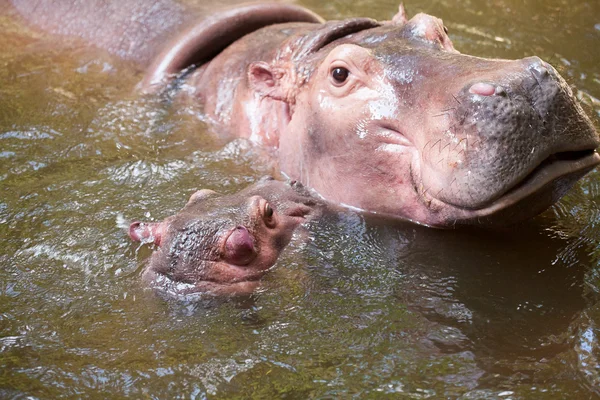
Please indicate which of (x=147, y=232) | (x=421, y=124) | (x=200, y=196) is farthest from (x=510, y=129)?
(x=147, y=232)

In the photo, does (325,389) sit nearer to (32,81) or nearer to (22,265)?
(22,265)

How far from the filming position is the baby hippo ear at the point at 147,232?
3.93m

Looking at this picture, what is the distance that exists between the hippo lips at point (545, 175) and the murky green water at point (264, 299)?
0.39 metres

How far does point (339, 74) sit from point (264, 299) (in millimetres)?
1415

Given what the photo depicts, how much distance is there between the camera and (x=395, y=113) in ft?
13.7

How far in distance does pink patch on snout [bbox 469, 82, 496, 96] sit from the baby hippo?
44.7 inches

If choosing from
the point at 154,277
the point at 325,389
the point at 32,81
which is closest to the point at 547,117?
the point at 325,389

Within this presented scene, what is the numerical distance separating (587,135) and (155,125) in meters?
2.99

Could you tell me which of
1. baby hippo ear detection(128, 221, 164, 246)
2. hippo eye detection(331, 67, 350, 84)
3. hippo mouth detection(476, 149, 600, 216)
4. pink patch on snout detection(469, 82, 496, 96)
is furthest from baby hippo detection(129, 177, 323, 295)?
pink patch on snout detection(469, 82, 496, 96)

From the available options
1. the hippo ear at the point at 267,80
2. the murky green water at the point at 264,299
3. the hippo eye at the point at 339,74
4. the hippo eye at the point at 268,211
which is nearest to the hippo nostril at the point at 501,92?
the murky green water at the point at 264,299

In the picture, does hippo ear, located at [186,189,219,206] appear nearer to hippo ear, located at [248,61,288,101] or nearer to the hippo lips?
hippo ear, located at [248,61,288,101]

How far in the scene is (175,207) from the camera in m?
4.61

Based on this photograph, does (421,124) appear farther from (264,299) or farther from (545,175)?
(264,299)

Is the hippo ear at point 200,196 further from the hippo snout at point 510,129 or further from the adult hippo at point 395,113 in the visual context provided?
the hippo snout at point 510,129
